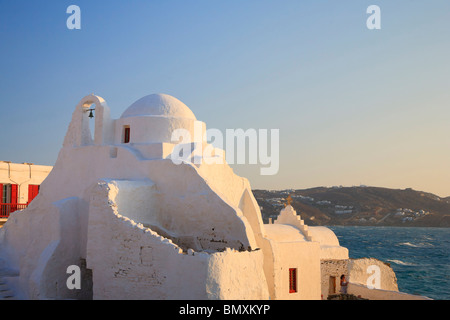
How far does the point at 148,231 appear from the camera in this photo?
1389 centimetres

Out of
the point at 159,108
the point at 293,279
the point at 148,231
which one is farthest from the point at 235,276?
the point at 159,108

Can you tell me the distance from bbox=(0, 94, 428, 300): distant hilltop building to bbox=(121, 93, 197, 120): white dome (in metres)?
0.05

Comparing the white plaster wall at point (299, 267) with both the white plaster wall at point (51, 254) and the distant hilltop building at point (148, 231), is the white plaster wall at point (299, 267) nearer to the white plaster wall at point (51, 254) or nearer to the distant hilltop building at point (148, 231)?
the distant hilltop building at point (148, 231)

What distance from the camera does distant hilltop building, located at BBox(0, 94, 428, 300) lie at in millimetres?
13578

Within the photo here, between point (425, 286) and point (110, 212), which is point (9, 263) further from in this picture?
point (425, 286)

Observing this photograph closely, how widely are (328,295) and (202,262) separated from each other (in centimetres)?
1062

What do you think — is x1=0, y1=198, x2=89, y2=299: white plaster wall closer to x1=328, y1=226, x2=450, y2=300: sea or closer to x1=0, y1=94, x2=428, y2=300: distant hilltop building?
x1=0, y1=94, x2=428, y2=300: distant hilltop building

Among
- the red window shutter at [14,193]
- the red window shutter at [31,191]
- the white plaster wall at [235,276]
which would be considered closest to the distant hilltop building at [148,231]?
the white plaster wall at [235,276]

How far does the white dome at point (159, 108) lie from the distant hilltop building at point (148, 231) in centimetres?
5

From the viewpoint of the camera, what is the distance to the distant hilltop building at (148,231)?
1358cm

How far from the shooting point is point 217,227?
614 inches

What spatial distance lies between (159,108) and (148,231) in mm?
6799

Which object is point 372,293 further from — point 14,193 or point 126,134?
point 14,193

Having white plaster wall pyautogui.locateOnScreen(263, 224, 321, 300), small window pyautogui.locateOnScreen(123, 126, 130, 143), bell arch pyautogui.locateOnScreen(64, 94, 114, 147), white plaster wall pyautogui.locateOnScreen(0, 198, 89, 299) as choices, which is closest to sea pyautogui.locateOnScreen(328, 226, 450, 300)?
white plaster wall pyautogui.locateOnScreen(263, 224, 321, 300)
